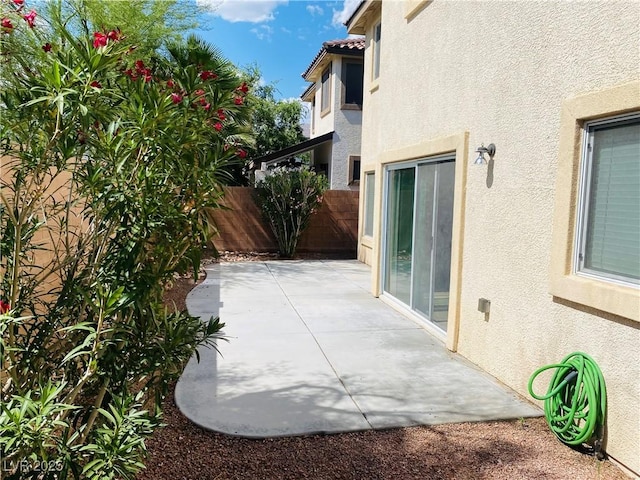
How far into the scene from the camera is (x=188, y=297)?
9.72m

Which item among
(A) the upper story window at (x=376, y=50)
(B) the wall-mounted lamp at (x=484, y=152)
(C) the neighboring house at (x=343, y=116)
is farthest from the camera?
(C) the neighboring house at (x=343, y=116)

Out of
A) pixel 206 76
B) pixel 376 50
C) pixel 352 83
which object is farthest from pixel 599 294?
pixel 352 83

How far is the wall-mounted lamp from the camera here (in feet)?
18.8

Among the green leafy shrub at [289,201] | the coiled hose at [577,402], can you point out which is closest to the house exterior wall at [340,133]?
the green leafy shrub at [289,201]

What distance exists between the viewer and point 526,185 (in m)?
5.15

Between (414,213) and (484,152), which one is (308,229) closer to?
(414,213)

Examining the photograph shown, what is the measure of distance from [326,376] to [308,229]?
1074cm

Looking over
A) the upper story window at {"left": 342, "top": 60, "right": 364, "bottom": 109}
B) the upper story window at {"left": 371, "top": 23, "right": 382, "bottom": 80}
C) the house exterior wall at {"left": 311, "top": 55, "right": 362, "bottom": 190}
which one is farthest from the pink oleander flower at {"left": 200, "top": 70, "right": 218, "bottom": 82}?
the upper story window at {"left": 342, "top": 60, "right": 364, "bottom": 109}

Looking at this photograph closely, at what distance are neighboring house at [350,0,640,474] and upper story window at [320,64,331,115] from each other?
35.2ft

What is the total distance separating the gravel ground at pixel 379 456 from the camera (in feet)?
12.3

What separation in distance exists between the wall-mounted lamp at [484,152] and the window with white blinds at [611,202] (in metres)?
1.40

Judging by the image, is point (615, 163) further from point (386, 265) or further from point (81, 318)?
point (386, 265)

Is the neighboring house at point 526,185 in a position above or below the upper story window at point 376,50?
below

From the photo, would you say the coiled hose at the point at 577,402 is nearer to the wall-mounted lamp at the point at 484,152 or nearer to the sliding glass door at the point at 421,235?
the wall-mounted lamp at the point at 484,152
